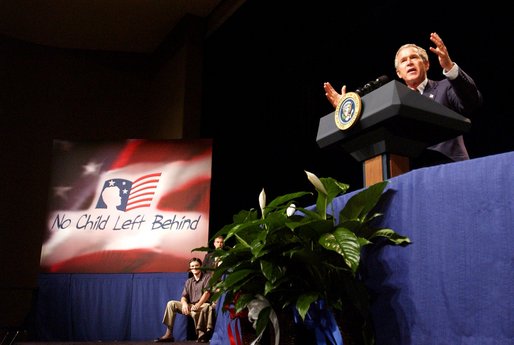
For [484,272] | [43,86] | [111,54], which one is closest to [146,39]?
[111,54]

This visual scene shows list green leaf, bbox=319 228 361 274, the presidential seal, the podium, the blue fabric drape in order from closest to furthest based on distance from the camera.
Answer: the blue fabric drape < green leaf, bbox=319 228 361 274 < the podium < the presidential seal

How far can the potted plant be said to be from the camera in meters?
1.21

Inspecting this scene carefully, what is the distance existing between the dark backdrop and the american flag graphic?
67 cm

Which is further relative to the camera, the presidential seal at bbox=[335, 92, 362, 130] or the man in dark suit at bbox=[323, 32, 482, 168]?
the man in dark suit at bbox=[323, 32, 482, 168]

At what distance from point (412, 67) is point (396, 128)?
422 mm

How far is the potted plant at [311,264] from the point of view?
1.21m

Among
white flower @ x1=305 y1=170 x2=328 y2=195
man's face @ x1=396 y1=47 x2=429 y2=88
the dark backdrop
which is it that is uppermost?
the dark backdrop

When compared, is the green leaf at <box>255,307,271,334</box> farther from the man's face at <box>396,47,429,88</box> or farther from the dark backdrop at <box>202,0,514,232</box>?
the dark backdrop at <box>202,0,514,232</box>

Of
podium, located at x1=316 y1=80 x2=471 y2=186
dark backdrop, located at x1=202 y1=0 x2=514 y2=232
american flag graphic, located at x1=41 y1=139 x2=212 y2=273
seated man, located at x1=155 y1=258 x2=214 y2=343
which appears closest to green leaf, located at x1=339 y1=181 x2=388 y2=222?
podium, located at x1=316 y1=80 x2=471 y2=186

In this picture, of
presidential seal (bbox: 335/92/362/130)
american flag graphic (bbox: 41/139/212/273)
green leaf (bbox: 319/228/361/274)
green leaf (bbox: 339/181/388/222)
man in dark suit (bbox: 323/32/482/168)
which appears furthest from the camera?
american flag graphic (bbox: 41/139/212/273)

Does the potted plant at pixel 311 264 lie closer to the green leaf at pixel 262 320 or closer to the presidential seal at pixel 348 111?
the green leaf at pixel 262 320

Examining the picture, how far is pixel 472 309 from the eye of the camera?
103 cm

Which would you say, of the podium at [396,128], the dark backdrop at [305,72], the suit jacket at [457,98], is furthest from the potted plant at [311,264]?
the dark backdrop at [305,72]

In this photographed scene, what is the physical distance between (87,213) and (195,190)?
45.8 inches
